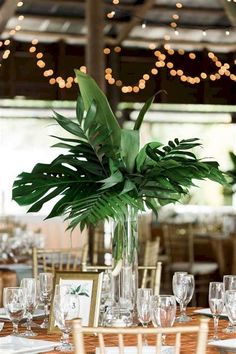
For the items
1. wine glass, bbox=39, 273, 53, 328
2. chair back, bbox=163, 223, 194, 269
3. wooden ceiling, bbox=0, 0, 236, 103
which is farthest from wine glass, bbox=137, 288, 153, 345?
wooden ceiling, bbox=0, 0, 236, 103

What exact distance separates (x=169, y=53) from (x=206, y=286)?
11.5 feet

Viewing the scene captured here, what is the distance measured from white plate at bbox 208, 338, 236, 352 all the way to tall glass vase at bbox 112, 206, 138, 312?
503 mm

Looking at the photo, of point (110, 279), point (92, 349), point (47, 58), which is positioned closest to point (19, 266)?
point (110, 279)

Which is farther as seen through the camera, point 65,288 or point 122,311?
point 122,311

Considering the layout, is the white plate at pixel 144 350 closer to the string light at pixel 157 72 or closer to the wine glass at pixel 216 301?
the wine glass at pixel 216 301

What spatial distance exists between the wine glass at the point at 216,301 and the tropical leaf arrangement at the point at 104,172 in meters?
0.38

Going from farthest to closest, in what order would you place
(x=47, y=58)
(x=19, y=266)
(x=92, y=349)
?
(x=47, y=58) < (x=19, y=266) < (x=92, y=349)

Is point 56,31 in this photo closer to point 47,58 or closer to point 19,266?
point 47,58

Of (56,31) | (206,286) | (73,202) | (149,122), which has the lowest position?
(206,286)

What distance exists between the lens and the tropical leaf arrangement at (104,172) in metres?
3.46

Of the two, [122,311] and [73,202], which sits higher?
[73,202]

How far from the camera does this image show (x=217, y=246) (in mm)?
9766

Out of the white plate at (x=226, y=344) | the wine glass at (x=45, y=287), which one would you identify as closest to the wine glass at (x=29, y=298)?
the wine glass at (x=45, y=287)

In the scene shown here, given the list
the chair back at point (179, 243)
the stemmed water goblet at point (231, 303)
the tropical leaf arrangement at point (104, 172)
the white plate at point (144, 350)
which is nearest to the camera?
the white plate at point (144, 350)
